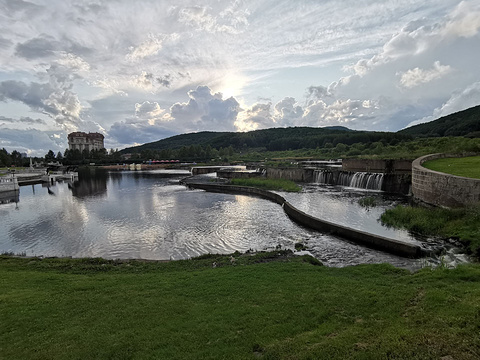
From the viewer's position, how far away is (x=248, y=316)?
6.23m

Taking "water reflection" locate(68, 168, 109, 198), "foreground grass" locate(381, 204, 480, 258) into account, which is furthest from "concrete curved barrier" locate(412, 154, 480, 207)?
"water reflection" locate(68, 168, 109, 198)

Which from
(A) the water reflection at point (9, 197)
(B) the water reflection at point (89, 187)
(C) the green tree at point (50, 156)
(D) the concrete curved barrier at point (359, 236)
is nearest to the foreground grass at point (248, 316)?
(D) the concrete curved barrier at point (359, 236)

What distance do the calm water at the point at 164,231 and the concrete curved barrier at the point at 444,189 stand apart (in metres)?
4.67

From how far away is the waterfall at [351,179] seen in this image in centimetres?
3459

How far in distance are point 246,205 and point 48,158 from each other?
168 m

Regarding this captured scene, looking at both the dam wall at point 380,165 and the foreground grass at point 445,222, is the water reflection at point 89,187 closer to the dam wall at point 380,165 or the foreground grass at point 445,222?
the foreground grass at point 445,222

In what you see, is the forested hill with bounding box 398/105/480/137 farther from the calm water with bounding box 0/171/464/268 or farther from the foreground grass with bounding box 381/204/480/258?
the foreground grass with bounding box 381/204/480/258

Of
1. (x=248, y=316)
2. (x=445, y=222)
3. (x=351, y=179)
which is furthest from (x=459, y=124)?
(x=248, y=316)

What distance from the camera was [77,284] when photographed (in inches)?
359

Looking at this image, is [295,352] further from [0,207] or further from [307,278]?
[0,207]

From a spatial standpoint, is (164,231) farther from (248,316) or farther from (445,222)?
(445,222)

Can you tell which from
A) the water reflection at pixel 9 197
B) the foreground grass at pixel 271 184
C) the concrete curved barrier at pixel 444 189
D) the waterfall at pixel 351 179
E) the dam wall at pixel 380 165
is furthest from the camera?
the dam wall at pixel 380 165

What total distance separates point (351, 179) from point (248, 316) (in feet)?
118

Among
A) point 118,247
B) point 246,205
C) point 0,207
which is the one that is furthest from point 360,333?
point 0,207
